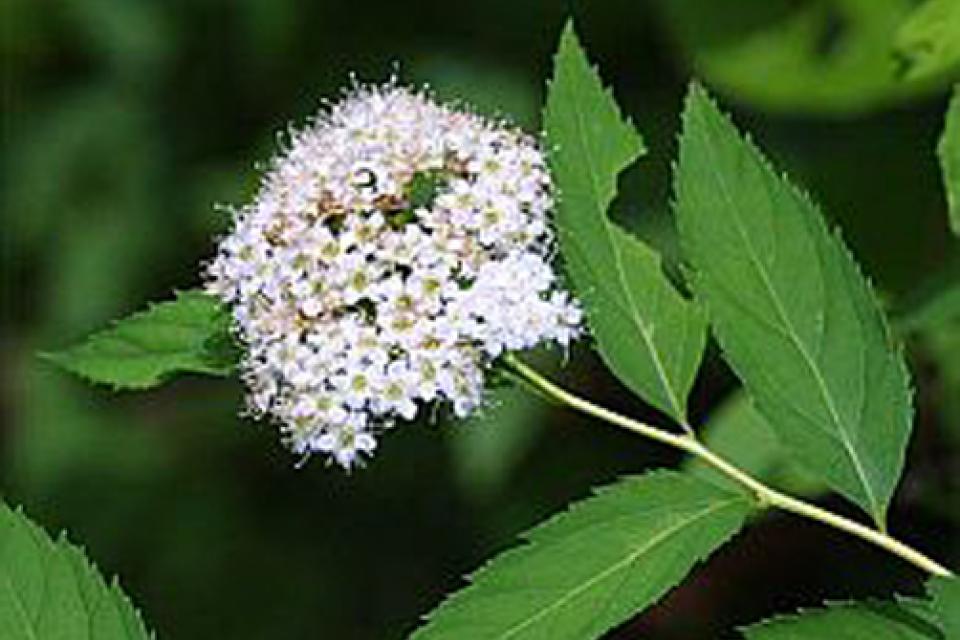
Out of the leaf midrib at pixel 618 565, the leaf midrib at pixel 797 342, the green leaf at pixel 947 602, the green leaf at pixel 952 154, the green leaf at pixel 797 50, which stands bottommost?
the green leaf at pixel 947 602

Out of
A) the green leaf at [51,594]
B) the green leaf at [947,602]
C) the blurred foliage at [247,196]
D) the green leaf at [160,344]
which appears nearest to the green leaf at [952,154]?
the green leaf at [947,602]

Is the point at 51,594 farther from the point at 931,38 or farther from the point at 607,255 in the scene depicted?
the point at 931,38

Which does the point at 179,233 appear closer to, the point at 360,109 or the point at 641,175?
the point at 641,175

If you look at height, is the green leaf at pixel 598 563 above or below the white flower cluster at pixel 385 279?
below

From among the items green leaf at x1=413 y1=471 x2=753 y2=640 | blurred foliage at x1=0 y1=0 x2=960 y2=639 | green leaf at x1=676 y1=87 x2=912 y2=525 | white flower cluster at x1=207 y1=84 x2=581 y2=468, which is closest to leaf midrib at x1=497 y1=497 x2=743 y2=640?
green leaf at x1=413 y1=471 x2=753 y2=640

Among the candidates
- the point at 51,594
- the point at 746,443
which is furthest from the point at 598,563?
the point at 746,443

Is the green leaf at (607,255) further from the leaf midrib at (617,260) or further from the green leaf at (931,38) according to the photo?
the green leaf at (931,38)

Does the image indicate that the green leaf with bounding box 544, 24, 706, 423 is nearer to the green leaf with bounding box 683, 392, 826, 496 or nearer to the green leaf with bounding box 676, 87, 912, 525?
the green leaf with bounding box 676, 87, 912, 525
